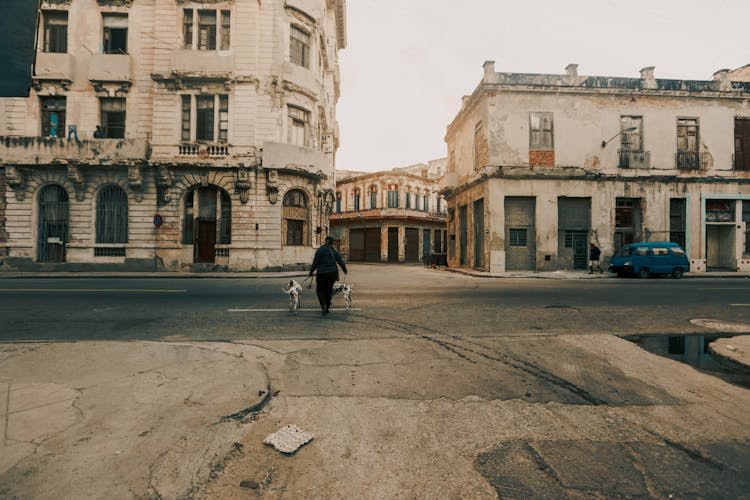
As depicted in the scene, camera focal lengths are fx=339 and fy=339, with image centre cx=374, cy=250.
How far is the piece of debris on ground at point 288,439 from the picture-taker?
2404 millimetres

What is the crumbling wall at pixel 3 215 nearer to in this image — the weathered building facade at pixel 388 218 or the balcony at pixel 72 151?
the balcony at pixel 72 151

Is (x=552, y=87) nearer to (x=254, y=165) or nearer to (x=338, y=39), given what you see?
(x=254, y=165)

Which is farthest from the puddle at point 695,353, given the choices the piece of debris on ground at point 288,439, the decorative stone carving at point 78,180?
the decorative stone carving at point 78,180

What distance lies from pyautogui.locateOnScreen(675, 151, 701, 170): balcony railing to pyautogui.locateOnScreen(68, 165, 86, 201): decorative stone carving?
34.3m

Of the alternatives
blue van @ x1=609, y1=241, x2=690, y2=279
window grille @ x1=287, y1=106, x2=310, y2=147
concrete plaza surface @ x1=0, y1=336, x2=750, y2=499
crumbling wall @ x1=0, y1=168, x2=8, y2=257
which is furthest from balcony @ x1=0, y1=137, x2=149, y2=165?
blue van @ x1=609, y1=241, x2=690, y2=279

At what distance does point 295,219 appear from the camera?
65.5 feet

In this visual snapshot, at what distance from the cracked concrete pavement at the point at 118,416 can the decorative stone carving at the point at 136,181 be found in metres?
16.3

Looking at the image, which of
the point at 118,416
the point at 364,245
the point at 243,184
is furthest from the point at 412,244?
the point at 118,416

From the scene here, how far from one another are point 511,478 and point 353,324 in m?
4.34

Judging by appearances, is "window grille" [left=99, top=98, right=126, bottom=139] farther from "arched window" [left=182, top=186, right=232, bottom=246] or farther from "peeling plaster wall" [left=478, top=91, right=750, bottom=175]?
"peeling plaster wall" [left=478, top=91, right=750, bottom=175]

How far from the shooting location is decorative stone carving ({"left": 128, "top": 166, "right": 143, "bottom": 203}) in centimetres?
1786

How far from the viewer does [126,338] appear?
5.17 meters

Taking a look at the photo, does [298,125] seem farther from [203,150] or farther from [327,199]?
[327,199]

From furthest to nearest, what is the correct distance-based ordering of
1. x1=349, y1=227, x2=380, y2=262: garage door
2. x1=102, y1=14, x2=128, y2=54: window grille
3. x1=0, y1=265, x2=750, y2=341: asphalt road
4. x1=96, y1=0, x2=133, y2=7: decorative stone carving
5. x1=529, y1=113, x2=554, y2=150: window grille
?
x1=349, y1=227, x2=380, y2=262: garage door → x1=529, y1=113, x2=554, y2=150: window grille → x1=102, y1=14, x2=128, y2=54: window grille → x1=96, y1=0, x2=133, y2=7: decorative stone carving → x1=0, y1=265, x2=750, y2=341: asphalt road
